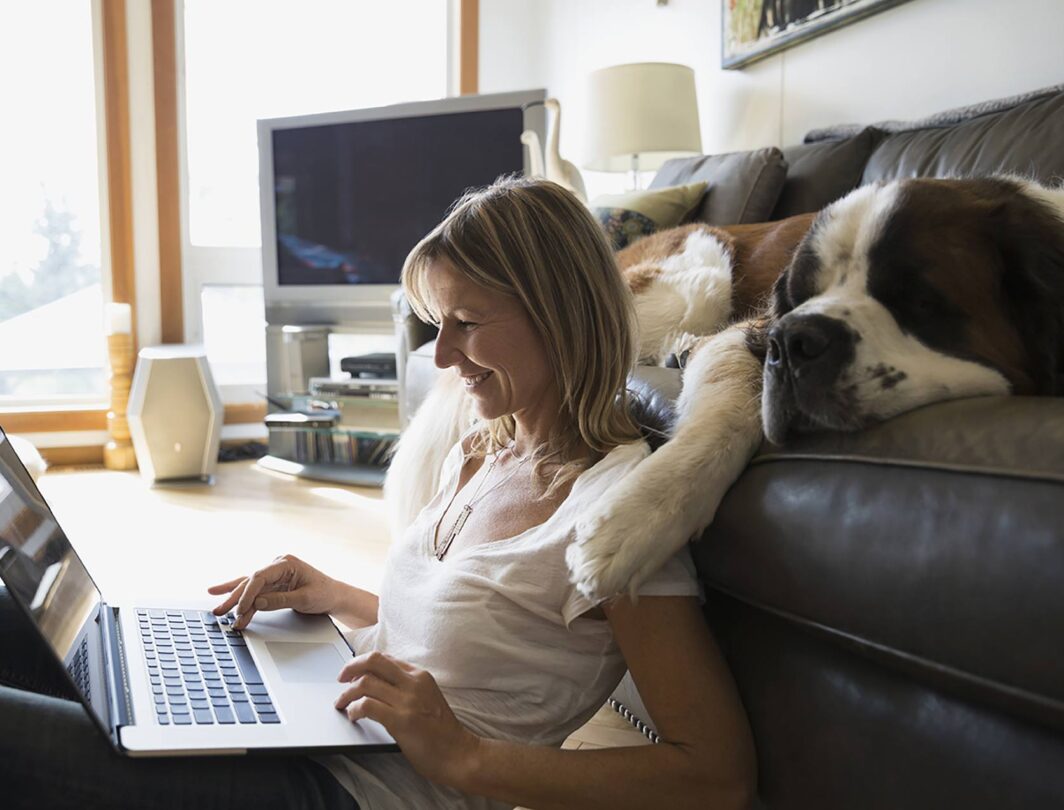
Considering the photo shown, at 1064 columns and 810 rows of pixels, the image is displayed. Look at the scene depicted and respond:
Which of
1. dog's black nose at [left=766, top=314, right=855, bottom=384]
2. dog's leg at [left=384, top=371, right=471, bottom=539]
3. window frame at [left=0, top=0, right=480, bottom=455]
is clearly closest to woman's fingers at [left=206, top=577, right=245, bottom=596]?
dog's leg at [left=384, top=371, right=471, bottom=539]

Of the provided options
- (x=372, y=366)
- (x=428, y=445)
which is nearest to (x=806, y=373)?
(x=428, y=445)

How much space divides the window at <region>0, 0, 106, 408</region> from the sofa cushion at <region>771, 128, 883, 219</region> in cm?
308

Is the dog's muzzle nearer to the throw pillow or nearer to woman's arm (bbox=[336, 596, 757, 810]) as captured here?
woman's arm (bbox=[336, 596, 757, 810])

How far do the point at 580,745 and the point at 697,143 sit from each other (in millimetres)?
2195

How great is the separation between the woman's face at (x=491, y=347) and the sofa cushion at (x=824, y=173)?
131cm

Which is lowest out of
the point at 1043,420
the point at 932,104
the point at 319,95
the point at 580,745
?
the point at 580,745

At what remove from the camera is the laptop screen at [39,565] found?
0.86 metres

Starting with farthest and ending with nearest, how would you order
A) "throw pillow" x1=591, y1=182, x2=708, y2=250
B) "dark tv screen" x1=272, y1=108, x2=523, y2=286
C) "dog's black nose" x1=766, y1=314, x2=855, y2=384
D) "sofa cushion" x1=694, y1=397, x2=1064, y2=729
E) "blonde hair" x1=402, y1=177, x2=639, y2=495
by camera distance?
1. "dark tv screen" x1=272, y1=108, x2=523, y2=286
2. "throw pillow" x1=591, y1=182, x2=708, y2=250
3. "blonde hair" x1=402, y1=177, x2=639, y2=495
4. "dog's black nose" x1=766, y1=314, x2=855, y2=384
5. "sofa cushion" x1=694, y1=397, x2=1064, y2=729

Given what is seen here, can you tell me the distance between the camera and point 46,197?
4.19 m

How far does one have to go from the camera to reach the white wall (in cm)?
221

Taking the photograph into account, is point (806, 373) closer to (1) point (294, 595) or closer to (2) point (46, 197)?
(1) point (294, 595)

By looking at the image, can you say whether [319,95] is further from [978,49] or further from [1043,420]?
[1043,420]

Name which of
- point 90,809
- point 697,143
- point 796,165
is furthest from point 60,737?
point 697,143

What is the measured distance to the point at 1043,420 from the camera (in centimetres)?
71
